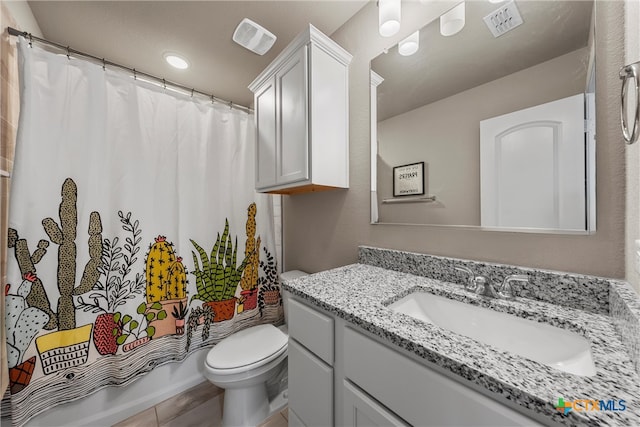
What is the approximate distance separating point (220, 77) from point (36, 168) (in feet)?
4.17

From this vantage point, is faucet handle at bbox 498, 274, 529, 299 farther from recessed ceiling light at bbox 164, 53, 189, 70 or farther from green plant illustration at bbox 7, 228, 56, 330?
recessed ceiling light at bbox 164, 53, 189, 70

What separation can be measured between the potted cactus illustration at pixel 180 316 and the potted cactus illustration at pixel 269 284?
523mm

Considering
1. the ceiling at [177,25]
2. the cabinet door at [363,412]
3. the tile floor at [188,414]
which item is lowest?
the tile floor at [188,414]

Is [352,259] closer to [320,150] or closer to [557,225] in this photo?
[320,150]

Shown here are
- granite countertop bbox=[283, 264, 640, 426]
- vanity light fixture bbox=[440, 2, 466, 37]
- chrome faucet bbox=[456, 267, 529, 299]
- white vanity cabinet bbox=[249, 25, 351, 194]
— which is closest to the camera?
granite countertop bbox=[283, 264, 640, 426]

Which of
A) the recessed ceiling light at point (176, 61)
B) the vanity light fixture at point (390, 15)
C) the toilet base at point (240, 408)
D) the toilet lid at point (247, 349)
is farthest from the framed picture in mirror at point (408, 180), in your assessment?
the recessed ceiling light at point (176, 61)

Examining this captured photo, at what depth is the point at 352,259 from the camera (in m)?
1.39

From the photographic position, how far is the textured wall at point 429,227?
2.21 ft

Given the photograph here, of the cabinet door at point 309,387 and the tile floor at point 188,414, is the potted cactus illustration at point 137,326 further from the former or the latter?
the cabinet door at point 309,387

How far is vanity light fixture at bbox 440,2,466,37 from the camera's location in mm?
978

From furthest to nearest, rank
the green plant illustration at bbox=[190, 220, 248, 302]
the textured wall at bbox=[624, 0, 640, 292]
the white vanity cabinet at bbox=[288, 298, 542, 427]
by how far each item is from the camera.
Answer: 1. the green plant illustration at bbox=[190, 220, 248, 302]
2. the textured wall at bbox=[624, 0, 640, 292]
3. the white vanity cabinet at bbox=[288, 298, 542, 427]

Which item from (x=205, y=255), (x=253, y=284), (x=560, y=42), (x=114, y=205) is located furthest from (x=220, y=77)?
(x=560, y=42)

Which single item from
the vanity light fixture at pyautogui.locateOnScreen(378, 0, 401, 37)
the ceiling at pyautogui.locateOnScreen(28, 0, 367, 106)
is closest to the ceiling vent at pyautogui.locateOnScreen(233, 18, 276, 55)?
the ceiling at pyautogui.locateOnScreen(28, 0, 367, 106)

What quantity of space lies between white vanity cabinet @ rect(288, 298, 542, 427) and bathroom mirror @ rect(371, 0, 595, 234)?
648 mm
